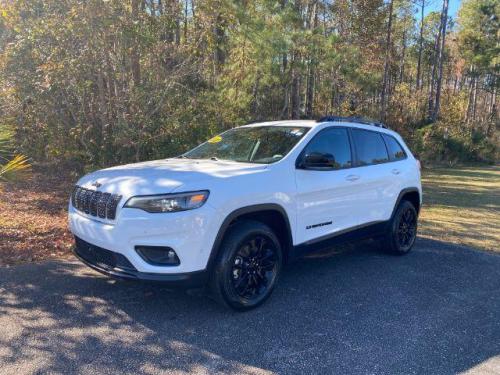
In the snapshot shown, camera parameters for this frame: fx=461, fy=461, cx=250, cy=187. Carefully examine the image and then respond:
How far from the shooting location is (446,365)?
3580 millimetres

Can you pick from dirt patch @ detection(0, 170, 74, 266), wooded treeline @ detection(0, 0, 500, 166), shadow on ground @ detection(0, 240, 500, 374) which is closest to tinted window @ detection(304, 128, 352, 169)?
shadow on ground @ detection(0, 240, 500, 374)

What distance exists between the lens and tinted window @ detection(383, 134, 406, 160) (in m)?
6.52

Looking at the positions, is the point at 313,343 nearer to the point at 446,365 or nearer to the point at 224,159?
the point at 446,365

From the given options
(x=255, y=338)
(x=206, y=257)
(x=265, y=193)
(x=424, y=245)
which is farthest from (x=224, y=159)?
(x=424, y=245)

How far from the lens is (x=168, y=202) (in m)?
3.84

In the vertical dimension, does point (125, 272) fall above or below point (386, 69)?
below

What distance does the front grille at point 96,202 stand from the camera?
158 inches

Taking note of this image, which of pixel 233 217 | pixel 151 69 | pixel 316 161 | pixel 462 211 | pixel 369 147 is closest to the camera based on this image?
pixel 233 217

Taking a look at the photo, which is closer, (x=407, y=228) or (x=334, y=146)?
(x=334, y=146)

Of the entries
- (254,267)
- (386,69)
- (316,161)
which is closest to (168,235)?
(254,267)

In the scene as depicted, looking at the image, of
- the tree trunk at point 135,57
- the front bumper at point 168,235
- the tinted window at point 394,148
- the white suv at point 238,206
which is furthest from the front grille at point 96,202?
the tree trunk at point 135,57

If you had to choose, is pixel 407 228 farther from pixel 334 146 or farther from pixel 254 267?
pixel 254 267

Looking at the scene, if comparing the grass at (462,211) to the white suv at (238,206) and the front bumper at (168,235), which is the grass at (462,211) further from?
the front bumper at (168,235)

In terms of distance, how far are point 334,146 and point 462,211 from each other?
7.04 metres
